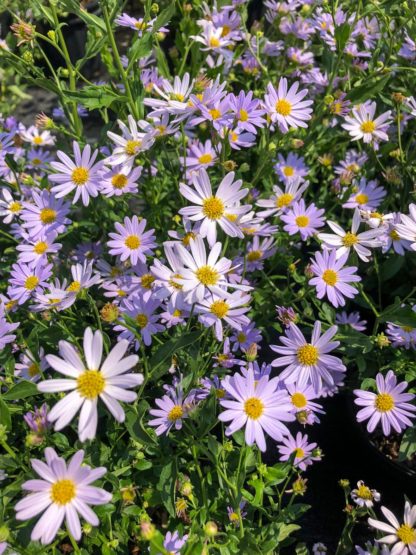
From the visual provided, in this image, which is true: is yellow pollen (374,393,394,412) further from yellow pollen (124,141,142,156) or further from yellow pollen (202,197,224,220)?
yellow pollen (124,141,142,156)

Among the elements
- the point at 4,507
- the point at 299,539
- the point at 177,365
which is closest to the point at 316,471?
the point at 299,539

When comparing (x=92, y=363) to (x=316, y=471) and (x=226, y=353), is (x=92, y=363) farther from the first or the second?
(x=316, y=471)

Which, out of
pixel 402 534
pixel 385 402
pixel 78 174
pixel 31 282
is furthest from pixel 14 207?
pixel 402 534

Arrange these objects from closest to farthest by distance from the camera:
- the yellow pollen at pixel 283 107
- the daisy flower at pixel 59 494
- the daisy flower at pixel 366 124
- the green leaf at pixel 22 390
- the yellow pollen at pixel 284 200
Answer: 1. the daisy flower at pixel 59 494
2. the green leaf at pixel 22 390
3. the yellow pollen at pixel 283 107
4. the yellow pollen at pixel 284 200
5. the daisy flower at pixel 366 124

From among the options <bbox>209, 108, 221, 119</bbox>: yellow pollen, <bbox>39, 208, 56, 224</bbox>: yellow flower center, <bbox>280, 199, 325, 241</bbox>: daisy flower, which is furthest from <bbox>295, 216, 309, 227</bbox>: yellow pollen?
<bbox>39, 208, 56, 224</bbox>: yellow flower center

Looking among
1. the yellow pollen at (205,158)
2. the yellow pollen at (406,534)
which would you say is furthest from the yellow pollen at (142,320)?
the yellow pollen at (406,534)

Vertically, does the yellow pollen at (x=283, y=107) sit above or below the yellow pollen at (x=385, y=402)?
above

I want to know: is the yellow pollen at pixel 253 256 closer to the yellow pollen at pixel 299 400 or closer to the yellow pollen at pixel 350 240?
the yellow pollen at pixel 350 240
